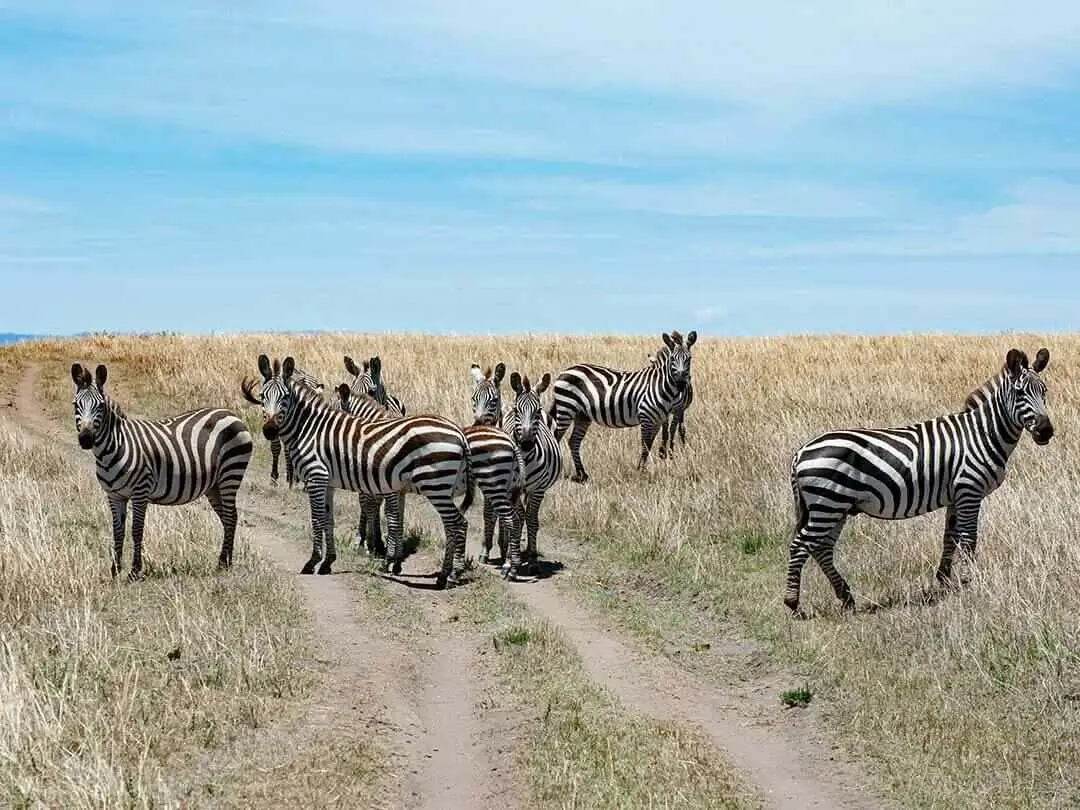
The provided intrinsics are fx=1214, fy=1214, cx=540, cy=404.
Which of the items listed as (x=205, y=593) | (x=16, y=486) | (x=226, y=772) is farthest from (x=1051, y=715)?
(x=16, y=486)

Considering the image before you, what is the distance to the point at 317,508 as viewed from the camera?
39.5 ft

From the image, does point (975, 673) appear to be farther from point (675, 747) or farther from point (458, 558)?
point (458, 558)

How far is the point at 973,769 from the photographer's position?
280 inches

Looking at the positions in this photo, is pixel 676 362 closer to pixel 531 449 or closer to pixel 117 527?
pixel 531 449

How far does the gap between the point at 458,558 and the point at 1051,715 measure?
5785mm

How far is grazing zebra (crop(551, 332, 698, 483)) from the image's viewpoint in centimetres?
1803

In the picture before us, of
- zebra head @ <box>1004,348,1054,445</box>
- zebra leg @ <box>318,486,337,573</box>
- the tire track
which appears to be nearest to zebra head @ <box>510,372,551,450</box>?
zebra leg @ <box>318,486,337,573</box>

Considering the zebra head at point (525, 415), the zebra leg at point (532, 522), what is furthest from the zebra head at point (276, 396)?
the zebra leg at point (532, 522)

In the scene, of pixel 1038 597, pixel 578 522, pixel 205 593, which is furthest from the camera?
pixel 578 522

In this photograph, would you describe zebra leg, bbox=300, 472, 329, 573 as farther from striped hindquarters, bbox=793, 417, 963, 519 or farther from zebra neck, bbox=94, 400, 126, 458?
striped hindquarters, bbox=793, 417, 963, 519

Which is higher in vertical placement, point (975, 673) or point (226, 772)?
point (975, 673)

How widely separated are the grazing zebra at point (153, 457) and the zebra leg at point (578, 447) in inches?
244

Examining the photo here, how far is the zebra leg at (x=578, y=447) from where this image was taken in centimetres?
1725

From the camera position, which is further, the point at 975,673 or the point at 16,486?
the point at 16,486
